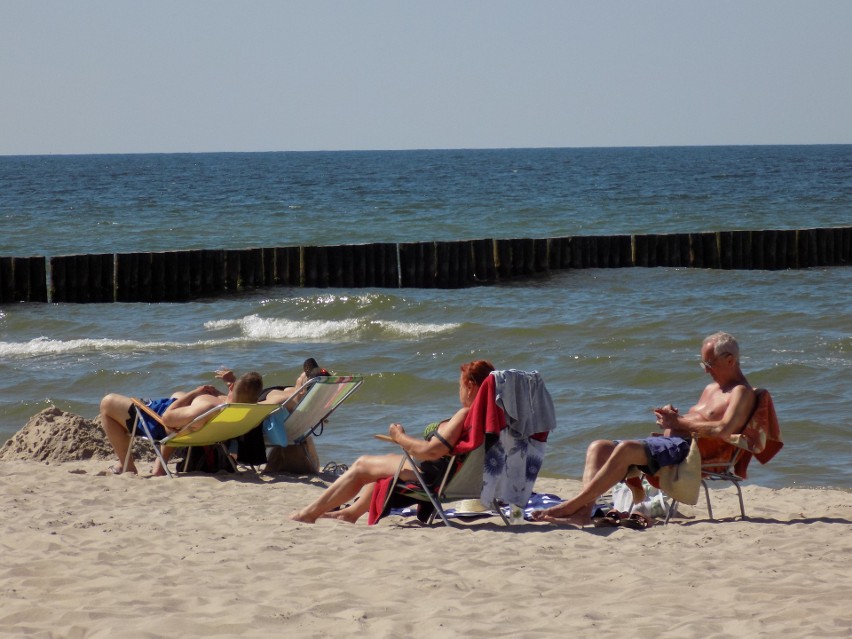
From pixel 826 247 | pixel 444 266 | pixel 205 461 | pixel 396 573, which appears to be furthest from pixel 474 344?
pixel 826 247

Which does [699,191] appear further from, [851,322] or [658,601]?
[658,601]

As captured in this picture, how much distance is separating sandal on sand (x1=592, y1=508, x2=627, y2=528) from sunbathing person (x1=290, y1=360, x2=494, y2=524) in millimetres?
859

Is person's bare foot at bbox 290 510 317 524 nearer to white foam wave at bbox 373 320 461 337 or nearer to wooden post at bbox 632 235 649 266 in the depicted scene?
white foam wave at bbox 373 320 461 337

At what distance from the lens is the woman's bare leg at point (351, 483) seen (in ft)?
19.1

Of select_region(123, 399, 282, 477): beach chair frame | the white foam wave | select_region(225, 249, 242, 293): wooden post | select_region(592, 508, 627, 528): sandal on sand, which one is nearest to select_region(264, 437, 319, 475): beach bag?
select_region(123, 399, 282, 477): beach chair frame

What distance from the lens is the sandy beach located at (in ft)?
12.9

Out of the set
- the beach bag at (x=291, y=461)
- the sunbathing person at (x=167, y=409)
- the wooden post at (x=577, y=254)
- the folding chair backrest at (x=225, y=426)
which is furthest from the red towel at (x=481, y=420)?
the wooden post at (x=577, y=254)

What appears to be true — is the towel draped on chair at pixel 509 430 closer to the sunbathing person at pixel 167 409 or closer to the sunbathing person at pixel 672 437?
the sunbathing person at pixel 672 437

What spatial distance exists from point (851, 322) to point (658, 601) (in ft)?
35.5

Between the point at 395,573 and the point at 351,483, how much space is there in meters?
1.29

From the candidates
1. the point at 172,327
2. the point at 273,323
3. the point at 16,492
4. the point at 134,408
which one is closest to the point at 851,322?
the point at 273,323

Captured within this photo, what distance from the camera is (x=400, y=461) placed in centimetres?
577

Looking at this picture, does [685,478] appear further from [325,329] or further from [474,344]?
[325,329]

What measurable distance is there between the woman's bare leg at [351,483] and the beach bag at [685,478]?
1375mm
